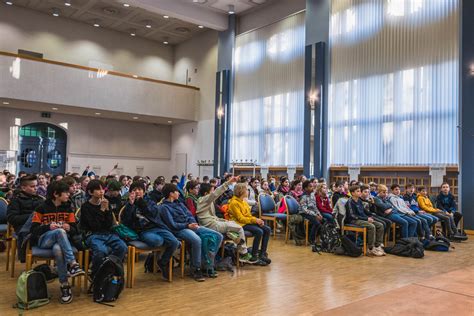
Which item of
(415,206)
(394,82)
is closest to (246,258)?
(415,206)

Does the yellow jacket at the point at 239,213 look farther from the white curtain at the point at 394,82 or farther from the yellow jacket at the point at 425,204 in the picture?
the white curtain at the point at 394,82

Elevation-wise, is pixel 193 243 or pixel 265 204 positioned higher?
pixel 265 204

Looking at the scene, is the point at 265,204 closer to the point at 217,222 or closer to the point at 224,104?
the point at 217,222

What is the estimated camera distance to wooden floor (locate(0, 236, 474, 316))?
7.30 feet

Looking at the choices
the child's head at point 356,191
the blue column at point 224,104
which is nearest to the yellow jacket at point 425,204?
the child's head at point 356,191

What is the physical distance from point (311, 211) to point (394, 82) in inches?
214

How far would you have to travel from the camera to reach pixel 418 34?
1016 cm

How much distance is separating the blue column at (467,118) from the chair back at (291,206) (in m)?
4.29

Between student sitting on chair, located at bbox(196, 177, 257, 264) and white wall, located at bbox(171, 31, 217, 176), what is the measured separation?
11.1 m

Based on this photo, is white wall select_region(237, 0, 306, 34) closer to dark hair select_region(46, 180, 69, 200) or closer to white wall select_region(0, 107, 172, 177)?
white wall select_region(0, 107, 172, 177)

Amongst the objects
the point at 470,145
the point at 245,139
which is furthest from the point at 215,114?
the point at 470,145

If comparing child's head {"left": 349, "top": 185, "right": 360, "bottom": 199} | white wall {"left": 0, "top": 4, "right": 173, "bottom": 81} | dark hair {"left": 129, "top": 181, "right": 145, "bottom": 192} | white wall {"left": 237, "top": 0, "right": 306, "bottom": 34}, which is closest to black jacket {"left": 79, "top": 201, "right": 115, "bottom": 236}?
dark hair {"left": 129, "top": 181, "right": 145, "bottom": 192}

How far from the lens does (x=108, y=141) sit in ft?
55.9

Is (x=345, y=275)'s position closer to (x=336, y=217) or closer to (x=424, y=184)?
(x=336, y=217)
